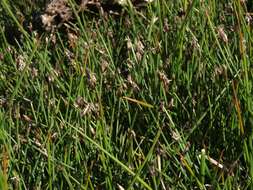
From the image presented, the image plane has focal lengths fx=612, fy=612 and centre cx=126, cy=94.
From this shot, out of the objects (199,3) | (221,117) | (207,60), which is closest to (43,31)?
(199,3)

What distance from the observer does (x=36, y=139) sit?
162 centimetres

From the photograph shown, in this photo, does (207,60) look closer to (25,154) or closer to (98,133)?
(98,133)

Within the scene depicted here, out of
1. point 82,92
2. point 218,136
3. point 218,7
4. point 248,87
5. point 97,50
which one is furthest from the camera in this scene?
point 218,7

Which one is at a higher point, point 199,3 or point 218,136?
point 199,3

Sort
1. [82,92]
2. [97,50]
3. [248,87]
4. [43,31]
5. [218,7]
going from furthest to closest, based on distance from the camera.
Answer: [43,31] < [218,7] < [97,50] < [82,92] < [248,87]

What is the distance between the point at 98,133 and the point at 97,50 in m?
0.54

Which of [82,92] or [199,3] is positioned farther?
[199,3]

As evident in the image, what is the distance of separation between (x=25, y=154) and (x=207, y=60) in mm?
632

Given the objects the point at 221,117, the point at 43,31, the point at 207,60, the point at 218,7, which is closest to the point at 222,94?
the point at 221,117

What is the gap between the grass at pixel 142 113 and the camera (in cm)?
148

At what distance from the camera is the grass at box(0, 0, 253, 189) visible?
1481 mm

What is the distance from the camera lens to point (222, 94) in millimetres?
1605

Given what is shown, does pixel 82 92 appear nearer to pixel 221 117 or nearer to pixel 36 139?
pixel 36 139

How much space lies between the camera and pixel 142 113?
1.75 meters
